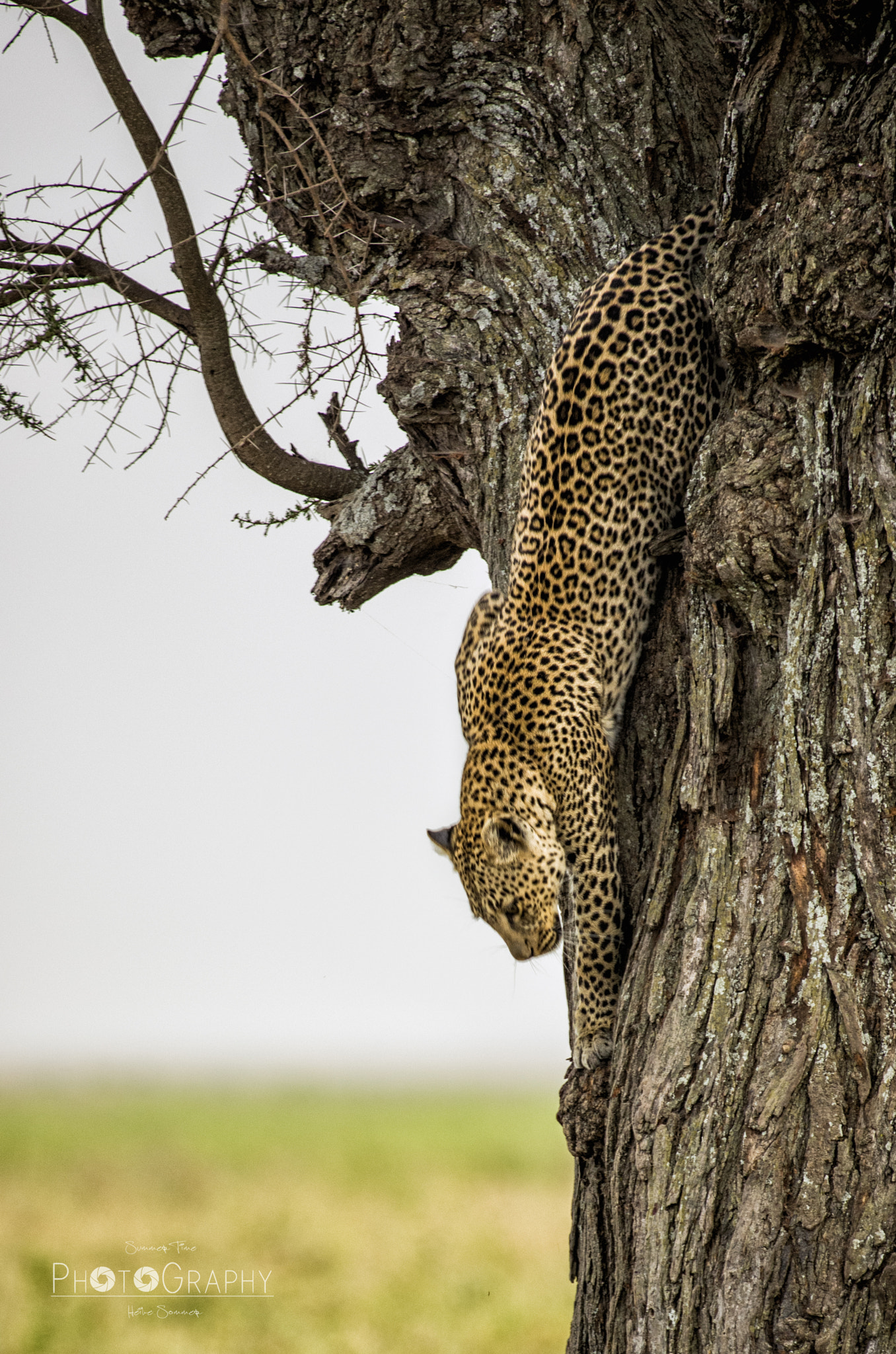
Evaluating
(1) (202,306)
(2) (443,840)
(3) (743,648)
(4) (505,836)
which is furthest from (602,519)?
(1) (202,306)

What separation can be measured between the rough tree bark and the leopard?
144 mm

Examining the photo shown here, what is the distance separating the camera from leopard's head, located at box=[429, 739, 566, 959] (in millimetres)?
4219

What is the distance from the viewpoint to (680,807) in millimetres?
3244

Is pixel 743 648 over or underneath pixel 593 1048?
over

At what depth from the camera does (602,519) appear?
3.92 m

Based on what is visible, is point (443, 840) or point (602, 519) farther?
point (443, 840)

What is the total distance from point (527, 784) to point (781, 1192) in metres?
1.75

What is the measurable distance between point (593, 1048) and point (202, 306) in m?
3.35

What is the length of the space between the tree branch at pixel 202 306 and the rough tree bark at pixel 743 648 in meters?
1.11

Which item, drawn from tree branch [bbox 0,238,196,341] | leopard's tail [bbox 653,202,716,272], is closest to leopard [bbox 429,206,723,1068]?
leopard's tail [bbox 653,202,716,272]

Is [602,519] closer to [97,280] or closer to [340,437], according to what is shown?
[340,437]

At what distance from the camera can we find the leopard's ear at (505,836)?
427 centimetres

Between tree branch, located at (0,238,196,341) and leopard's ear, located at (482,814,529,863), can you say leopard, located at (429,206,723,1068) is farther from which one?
tree branch, located at (0,238,196,341)

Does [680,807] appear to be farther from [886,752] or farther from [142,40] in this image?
[142,40]
